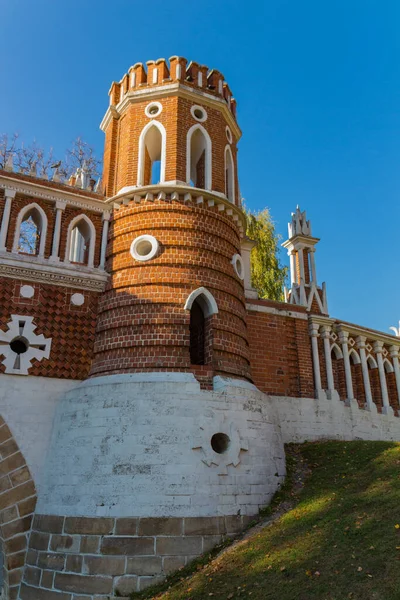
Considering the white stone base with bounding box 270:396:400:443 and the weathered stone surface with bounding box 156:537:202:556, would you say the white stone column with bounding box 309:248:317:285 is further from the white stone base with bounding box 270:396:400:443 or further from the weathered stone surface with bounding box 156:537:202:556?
the weathered stone surface with bounding box 156:537:202:556

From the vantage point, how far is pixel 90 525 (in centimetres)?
930

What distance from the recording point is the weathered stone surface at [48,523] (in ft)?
31.4

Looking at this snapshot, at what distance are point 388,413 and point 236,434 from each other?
877 centimetres

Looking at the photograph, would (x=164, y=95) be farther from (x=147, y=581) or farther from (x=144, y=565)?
(x=147, y=581)

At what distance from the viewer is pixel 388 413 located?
1722cm

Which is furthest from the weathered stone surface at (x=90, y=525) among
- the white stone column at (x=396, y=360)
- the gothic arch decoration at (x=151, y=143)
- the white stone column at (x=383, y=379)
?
the white stone column at (x=396, y=360)

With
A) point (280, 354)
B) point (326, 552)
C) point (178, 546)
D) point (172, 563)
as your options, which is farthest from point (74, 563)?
point (280, 354)

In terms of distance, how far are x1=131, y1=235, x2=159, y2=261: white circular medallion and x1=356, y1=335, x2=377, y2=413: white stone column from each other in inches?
355

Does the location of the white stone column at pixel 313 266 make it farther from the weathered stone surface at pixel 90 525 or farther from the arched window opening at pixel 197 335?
the weathered stone surface at pixel 90 525

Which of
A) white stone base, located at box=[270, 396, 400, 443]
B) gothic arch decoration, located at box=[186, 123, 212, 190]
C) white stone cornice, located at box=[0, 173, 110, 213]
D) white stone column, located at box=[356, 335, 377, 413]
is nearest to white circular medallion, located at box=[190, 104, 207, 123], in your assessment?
gothic arch decoration, located at box=[186, 123, 212, 190]

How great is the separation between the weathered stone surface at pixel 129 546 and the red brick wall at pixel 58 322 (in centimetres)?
365

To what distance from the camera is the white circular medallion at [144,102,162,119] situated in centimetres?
1352

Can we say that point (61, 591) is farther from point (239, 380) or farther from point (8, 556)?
point (239, 380)

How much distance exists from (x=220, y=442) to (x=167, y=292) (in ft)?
11.2
